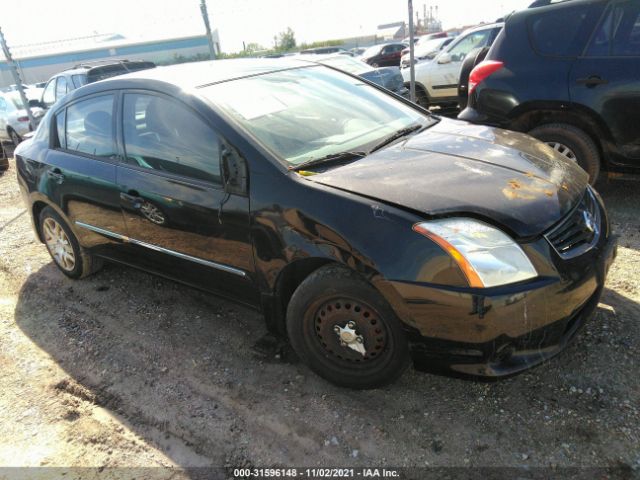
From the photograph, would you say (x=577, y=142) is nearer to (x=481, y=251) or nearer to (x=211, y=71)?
(x=481, y=251)

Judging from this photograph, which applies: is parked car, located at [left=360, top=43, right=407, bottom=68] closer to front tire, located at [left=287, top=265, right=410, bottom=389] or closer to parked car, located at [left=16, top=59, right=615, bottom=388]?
parked car, located at [left=16, top=59, right=615, bottom=388]

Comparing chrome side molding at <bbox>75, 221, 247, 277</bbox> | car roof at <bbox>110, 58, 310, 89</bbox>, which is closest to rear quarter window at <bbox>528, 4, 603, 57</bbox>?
car roof at <bbox>110, 58, 310, 89</bbox>

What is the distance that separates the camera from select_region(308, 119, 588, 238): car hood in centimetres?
223

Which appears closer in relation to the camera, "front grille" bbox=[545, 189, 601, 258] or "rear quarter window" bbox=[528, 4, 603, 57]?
"front grille" bbox=[545, 189, 601, 258]

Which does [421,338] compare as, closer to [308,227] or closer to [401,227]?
[401,227]

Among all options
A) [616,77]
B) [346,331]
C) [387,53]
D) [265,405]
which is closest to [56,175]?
[265,405]

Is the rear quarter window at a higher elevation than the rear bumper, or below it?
higher

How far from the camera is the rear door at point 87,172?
3.38 metres

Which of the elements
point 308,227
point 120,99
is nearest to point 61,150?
point 120,99

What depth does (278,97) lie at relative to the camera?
3.10 metres

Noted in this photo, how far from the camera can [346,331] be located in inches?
96.3

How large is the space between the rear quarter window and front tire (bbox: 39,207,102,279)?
173 inches

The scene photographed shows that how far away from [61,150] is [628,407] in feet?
13.4

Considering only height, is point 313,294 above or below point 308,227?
below
